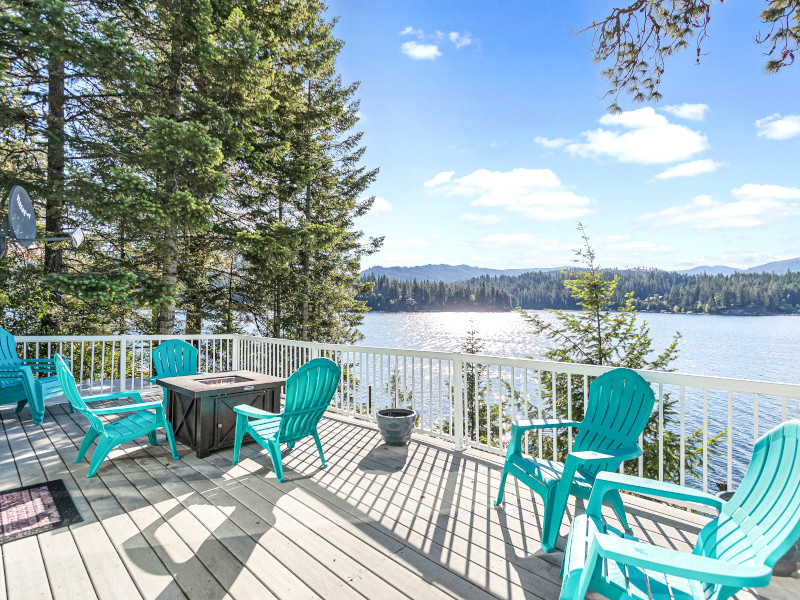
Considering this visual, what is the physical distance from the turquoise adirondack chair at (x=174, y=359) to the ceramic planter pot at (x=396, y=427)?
2.99 meters

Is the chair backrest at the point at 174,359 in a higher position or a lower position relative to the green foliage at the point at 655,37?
lower

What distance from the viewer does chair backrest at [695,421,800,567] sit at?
1248 mm

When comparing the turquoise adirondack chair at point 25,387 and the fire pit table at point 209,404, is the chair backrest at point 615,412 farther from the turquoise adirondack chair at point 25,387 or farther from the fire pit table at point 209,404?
the turquoise adirondack chair at point 25,387

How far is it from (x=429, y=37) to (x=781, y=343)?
3199 centimetres

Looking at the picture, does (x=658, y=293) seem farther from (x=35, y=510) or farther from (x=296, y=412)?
(x=35, y=510)

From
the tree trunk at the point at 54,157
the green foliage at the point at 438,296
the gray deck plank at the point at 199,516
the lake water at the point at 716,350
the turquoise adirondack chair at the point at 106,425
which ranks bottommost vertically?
the lake water at the point at 716,350

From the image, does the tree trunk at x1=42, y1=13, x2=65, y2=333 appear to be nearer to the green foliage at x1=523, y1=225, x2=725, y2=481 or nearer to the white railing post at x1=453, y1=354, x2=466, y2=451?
the white railing post at x1=453, y1=354, x2=466, y2=451

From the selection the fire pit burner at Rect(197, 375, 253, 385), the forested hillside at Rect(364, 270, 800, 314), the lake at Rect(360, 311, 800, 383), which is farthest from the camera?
the forested hillside at Rect(364, 270, 800, 314)

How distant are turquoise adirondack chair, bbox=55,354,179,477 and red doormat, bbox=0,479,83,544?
0.31m

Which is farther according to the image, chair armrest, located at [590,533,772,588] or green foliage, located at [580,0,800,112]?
green foliage, located at [580,0,800,112]

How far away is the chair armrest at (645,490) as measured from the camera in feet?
5.49

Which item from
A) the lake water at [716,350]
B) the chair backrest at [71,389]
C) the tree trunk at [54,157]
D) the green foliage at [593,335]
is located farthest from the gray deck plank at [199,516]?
the green foliage at [593,335]

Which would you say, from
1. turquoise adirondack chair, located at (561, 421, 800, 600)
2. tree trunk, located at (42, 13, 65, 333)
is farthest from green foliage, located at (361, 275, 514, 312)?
turquoise adirondack chair, located at (561, 421, 800, 600)

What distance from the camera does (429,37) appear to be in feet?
24.2
